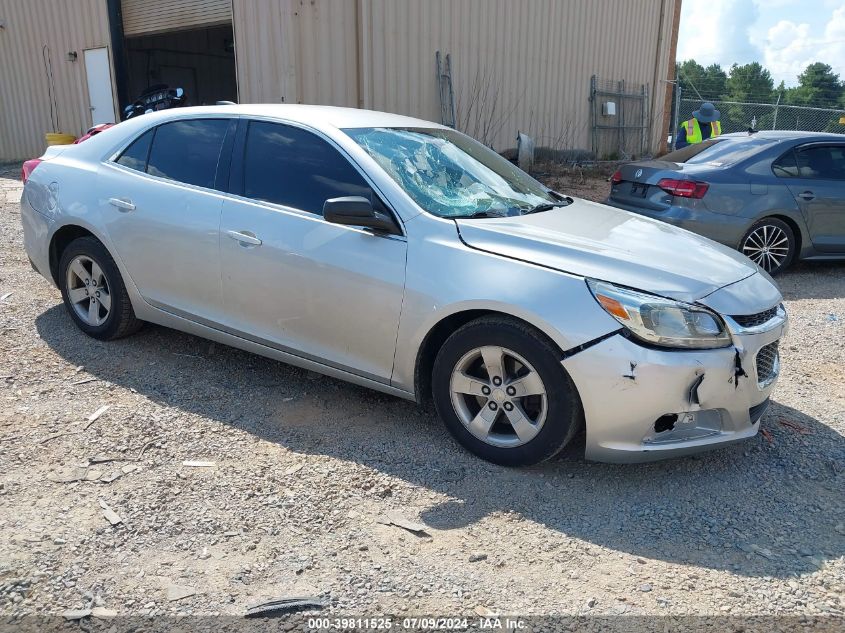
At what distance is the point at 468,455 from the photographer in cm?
342

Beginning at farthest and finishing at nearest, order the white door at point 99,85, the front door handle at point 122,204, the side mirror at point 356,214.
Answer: the white door at point 99,85 → the front door handle at point 122,204 → the side mirror at point 356,214

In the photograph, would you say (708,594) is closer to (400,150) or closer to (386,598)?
(386,598)

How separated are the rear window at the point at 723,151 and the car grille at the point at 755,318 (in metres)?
4.10

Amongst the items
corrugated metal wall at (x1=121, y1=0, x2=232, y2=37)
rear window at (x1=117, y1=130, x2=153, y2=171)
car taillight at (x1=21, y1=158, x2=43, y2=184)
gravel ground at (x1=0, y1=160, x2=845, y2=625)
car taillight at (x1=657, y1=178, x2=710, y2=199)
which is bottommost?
gravel ground at (x1=0, y1=160, x2=845, y2=625)

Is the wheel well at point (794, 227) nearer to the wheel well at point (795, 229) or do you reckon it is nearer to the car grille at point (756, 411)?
the wheel well at point (795, 229)

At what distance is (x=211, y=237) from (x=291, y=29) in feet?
23.9

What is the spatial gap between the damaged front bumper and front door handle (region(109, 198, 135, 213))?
2.86m

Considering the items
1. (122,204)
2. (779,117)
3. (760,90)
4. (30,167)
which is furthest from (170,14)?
(760,90)

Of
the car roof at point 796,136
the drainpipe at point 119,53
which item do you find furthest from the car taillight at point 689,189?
the drainpipe at point 119,53

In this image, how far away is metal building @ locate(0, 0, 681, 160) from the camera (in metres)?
10.5

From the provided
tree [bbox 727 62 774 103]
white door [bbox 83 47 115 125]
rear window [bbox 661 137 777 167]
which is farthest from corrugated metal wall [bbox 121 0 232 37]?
tree [bbox 727 62 774 103]

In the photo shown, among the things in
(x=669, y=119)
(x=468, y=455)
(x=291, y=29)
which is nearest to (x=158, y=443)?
(x=468, y=455)

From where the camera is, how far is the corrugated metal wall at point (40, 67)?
14242 millimetres

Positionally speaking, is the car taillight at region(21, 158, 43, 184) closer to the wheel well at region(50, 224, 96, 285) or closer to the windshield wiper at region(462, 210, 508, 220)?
the wheel well at region(50, 224, 96, 285)
